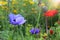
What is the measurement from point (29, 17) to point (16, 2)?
0.99 ft

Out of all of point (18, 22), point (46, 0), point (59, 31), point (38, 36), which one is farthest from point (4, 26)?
point (46, 0)

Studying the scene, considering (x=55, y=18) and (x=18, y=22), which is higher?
(x=18, y=22)

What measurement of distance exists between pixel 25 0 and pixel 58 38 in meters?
1.34

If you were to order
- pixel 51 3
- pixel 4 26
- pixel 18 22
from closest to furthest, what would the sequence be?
pixel 18 22 → pixel 4 26 → pixel 51 3

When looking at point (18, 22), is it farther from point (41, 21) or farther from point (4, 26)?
point (41, 21)

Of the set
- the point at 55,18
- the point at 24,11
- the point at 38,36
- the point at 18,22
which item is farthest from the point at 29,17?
the point at 18,22

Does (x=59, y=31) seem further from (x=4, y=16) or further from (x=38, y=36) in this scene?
(x=4, y=16)

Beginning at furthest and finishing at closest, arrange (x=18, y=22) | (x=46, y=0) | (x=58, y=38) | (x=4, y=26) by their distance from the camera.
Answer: (x=46, y=0), (x=4, y=26), (x=58, y=38), (x=18, y=22)

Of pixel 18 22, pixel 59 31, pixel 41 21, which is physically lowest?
pixel 41 21

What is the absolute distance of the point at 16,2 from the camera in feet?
10.7

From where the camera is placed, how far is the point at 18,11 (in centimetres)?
314

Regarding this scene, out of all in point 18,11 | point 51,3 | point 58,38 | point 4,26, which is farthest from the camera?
point 51,3

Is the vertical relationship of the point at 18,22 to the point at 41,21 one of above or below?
above

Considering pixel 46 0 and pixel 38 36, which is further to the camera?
pixel 46 0
